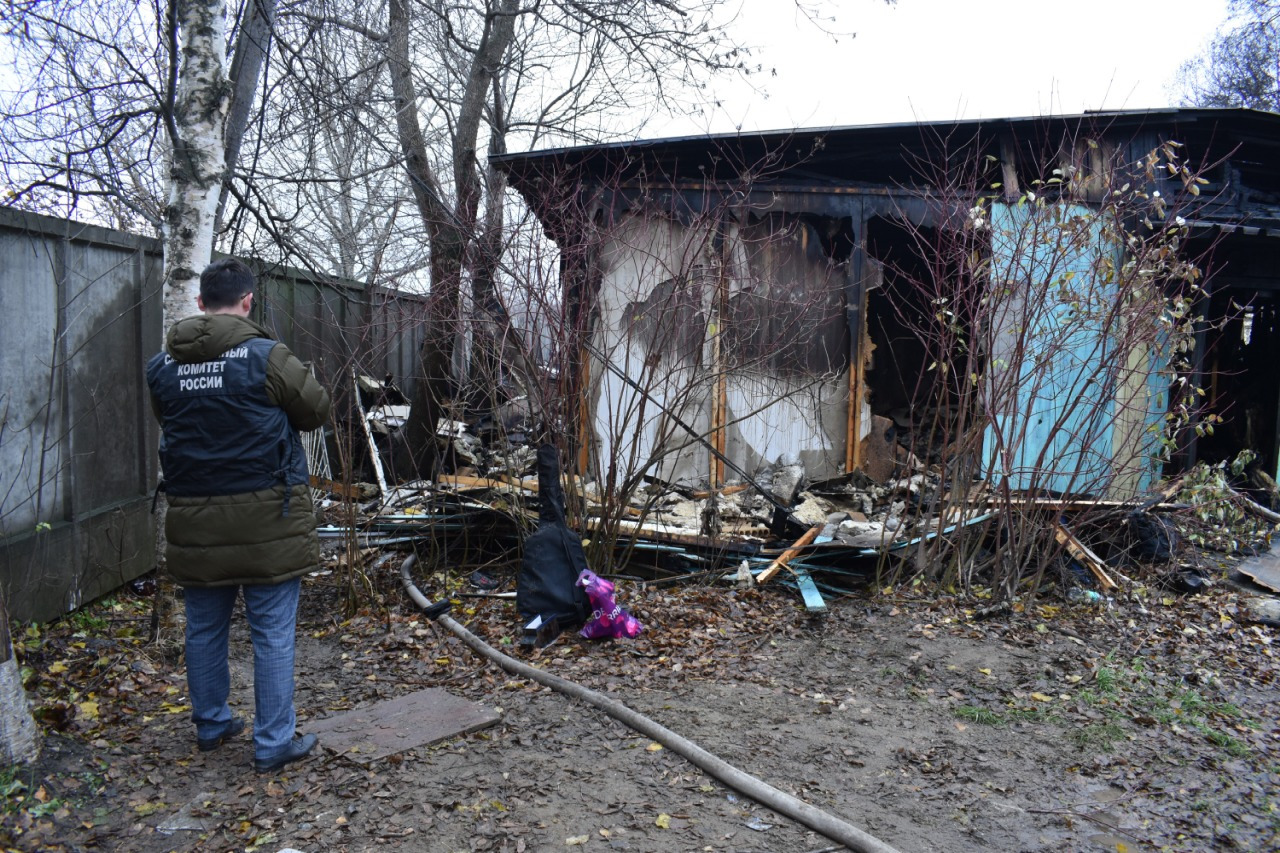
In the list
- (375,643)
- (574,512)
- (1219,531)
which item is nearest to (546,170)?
(574,512)

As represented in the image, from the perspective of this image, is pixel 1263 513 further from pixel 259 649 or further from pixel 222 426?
pixel 222 426

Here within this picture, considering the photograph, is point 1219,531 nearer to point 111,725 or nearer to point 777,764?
point 777,764

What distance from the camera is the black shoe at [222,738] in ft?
11.2

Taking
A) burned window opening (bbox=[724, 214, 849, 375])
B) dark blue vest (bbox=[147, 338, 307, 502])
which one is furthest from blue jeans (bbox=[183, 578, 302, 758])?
burned window opening (bbox=[724, 214, 849, 375])

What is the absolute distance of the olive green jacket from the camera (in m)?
3.17

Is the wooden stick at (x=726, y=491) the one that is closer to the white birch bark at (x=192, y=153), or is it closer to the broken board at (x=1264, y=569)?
the broken board at (x=1264, y=569)

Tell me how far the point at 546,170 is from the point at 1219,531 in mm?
6414

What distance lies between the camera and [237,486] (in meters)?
3.19

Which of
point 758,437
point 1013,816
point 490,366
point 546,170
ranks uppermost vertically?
point 546,170

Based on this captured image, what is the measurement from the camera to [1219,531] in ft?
22.4

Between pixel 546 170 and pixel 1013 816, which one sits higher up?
pixel 546 170

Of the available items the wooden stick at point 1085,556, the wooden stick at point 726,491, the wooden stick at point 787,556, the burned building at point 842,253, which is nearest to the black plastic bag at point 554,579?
the burned building at point 842,253

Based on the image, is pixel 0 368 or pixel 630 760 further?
pixel 0 368

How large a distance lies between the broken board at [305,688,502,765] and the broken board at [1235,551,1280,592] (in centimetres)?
566
